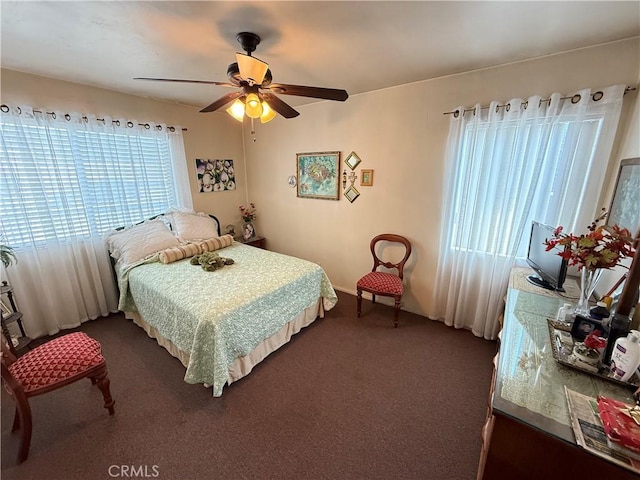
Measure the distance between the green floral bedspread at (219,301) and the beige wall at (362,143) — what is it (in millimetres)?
983

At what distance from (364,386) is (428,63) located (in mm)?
2655

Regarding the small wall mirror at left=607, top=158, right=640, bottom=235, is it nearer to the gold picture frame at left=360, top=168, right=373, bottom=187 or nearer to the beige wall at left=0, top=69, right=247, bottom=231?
the gold picture frame at left=360, top=168, right=373, bottom=187

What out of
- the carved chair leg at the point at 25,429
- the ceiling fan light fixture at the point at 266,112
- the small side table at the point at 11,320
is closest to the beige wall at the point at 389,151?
the ceiling fan light fixture at the point at 266,112

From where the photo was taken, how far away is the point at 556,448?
0.88 meters

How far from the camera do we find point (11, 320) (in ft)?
6.72

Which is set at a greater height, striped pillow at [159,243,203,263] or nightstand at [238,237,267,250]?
striped pillow at [159,243,203,263]

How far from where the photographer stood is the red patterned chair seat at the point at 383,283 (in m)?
2.73

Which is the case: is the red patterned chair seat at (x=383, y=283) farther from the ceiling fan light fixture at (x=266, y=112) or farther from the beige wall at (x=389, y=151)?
the ceiling fan light fixture at (x=266, y=112)

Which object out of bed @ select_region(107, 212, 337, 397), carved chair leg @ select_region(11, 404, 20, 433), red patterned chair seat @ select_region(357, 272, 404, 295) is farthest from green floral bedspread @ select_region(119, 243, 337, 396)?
carved chair leg @ select_region(11, 404, 20, 433)

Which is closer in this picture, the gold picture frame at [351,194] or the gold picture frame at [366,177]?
the gold picture frame at [366,177]

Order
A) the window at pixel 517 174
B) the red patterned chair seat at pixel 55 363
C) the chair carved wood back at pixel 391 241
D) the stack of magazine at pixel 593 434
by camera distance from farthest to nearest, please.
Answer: the chair carved wood back at pixel 391 241 < the window at pixel 517 174 < the red patterned chair seat at pixel 55 363 < the stack of magazine at pixel 593 434

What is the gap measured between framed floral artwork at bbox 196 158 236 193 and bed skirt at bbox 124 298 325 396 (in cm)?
190
